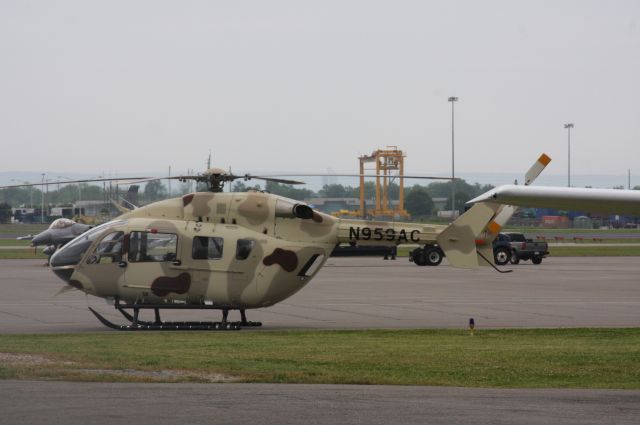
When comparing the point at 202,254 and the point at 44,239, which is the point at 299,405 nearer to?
the point at 202,254

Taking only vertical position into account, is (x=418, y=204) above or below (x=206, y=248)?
above

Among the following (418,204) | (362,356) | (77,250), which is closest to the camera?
(362,356)

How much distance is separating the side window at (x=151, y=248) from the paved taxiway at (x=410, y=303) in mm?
1776

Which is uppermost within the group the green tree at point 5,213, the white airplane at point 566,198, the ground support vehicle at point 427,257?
the green tree at point 5,213

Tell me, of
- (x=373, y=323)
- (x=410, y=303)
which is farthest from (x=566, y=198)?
(x=410, y=303)

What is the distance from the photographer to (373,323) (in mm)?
23375

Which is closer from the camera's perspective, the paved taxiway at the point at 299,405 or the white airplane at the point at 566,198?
the white airplane at the point at 566,198

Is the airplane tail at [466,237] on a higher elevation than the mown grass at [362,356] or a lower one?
higher

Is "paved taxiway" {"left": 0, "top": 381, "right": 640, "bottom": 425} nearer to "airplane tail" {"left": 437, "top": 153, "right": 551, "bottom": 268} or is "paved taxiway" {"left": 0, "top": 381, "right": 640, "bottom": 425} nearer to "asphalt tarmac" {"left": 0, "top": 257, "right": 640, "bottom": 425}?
"asphalt tarmac" {"left": 0, "top": 257, "right": 640, "bottom": 425}

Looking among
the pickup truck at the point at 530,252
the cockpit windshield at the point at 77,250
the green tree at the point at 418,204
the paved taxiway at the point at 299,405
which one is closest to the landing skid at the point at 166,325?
the cockpit windshield at the point at 77,250

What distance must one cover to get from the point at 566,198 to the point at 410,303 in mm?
21085

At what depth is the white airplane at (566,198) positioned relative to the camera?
7695 mm

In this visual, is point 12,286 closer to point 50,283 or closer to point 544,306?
point 50,283

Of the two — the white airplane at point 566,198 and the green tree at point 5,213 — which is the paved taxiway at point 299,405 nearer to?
the white airplane at point 566,198
